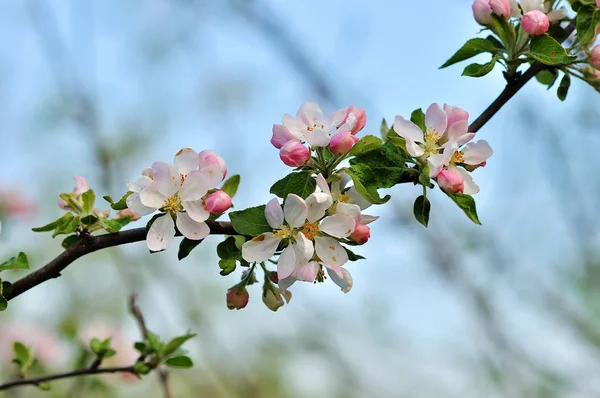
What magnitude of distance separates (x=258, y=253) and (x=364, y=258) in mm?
167

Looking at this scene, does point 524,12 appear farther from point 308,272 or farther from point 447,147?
point 308,272

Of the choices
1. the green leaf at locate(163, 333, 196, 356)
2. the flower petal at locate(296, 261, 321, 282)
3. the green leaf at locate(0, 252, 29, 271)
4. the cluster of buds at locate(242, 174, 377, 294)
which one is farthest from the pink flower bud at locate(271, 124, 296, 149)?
the green leaf at locate(163, 333, 196, 356)

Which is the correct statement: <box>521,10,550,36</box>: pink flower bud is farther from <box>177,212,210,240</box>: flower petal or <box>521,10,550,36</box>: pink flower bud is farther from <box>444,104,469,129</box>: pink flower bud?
<box>177,212,210,240</box>: flower petal

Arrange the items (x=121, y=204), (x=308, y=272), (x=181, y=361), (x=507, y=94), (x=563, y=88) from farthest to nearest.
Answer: (x=181, y=361)
(x=563, y=88)
(x=507, y=94)
(x=121, y=204)
(x=308, y=272)

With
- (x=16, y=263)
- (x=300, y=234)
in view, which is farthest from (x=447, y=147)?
(x=16, y=263)

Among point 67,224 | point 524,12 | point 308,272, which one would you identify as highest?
point 524,12

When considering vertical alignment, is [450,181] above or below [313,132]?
below

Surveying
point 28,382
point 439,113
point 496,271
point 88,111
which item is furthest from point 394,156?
point 496,271

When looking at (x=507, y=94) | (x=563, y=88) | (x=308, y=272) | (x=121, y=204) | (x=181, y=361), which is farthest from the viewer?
(x=181, y=361)

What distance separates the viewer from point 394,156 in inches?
41.1

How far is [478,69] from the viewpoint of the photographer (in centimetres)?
113

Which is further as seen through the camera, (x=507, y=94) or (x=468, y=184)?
(x=507, y=94)

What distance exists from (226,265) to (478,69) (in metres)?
0.56

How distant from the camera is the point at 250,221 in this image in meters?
0.98
